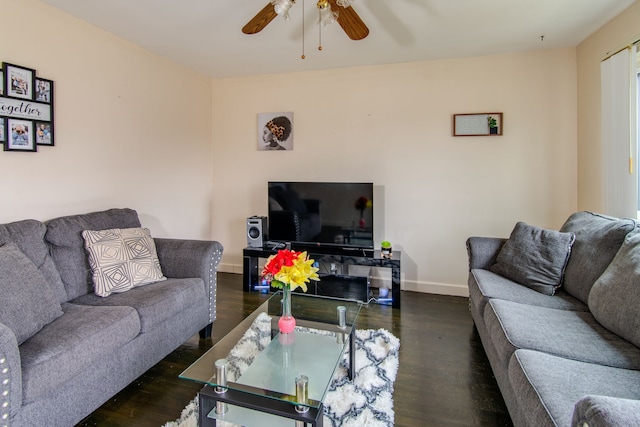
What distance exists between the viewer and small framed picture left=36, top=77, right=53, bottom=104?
2389 millimetres

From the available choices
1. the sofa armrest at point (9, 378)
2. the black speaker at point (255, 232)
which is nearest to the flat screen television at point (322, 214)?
the black speaker at point (255, 232)

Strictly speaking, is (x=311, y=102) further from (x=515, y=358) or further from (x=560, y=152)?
(x=515, y=358)

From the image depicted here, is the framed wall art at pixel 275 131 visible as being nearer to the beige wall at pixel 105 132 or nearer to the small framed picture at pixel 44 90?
the beige wall at pixel 105 132

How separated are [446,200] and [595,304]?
6.23 ft

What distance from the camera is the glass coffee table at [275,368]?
136 centimetres

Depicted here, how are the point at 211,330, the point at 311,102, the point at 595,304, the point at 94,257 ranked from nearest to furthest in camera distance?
1. the point at 595,304
2. the point at 94,257
3. the point at 211,330
4. the point at 311,102

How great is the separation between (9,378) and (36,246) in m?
1.02

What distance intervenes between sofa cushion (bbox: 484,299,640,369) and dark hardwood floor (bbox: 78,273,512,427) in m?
0.39

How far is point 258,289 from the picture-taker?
379 centimetres

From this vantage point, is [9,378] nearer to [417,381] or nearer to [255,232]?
[417,381]

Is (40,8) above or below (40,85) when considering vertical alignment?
above

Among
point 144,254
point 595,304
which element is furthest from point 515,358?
point 144,254

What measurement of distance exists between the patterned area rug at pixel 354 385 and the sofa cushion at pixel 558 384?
69 cm

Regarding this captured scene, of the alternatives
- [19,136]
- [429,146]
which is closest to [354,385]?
[429,146]
